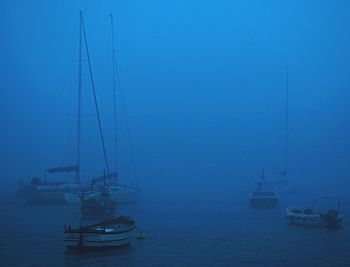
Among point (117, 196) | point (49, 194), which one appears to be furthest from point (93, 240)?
point (49, 194)

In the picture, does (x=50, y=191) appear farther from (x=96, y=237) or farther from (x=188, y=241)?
(x=96, y=237)

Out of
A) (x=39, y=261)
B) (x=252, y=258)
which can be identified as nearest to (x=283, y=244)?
(x=252, y=258)

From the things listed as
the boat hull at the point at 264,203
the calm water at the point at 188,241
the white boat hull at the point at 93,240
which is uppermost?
the white boat hull at the point at 93,240

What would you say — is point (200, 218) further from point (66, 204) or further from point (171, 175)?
point (171, 175)

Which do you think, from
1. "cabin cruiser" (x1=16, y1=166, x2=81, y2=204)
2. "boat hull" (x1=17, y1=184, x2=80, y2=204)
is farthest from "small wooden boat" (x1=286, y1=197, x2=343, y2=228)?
"boat hull" (x1=17, y1=184, x2=80, y2=204)

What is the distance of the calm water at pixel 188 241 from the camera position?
33688mm

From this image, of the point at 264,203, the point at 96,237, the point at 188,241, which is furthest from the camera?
the point at 264,203

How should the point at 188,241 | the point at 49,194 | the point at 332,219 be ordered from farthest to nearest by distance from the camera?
the point at 49,194, the point at 332,219, the point at 188,241

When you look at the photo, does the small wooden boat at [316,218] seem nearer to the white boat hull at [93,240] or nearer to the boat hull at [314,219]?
the boat hull at [314,219]

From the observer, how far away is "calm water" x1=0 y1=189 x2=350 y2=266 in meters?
33.7

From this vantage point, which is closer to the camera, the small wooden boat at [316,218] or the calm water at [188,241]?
the calm water at [188,241]

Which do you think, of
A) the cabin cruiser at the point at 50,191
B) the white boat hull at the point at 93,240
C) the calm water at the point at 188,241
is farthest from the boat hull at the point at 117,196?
the white boat hull at the point at 93,240

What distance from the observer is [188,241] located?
41.3 m

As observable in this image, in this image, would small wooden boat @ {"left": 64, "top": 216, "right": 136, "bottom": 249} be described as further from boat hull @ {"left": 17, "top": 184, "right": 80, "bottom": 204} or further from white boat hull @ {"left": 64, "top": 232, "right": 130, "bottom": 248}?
boat hull @ {"left": 17, "top": 184, "right": 80, "bottom": 204}
